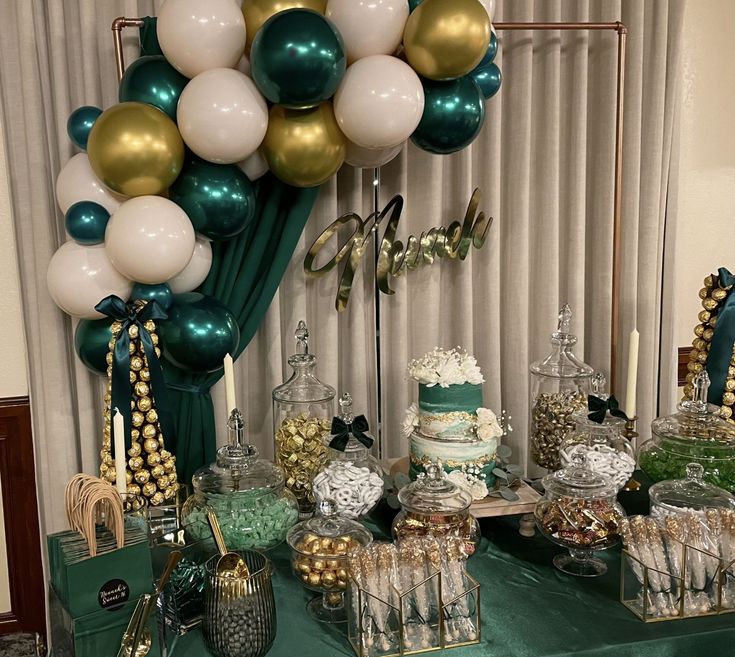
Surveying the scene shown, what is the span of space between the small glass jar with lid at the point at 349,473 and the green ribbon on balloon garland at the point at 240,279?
0.47 metres

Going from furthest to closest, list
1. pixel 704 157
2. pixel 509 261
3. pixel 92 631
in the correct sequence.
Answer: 1. pixel 704 157
2. pixel 509 261
3. pixel 92 631

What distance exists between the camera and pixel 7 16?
1.87 meters

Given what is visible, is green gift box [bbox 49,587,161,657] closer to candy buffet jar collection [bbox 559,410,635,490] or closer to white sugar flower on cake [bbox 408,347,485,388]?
white sugar flower on cake [bbox 408,347,485,388]

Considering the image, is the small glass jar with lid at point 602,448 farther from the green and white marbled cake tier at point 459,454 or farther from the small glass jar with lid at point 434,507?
the small glass jar with lid at point 434,507

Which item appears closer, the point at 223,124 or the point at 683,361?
the point at 223,124

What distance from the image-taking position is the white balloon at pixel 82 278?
5.55 feet

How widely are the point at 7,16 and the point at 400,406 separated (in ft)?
4.77

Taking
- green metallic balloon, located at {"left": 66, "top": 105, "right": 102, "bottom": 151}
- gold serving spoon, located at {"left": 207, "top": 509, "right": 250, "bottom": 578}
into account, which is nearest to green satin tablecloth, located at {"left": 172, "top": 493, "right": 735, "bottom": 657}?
gold serving spoon, located at {"left": 207, "top": 509, "right": 250, "bottom": 578}

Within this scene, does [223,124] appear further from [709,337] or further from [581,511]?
[709,337]

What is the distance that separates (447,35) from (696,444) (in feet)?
3.46

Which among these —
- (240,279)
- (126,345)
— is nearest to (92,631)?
(126,345)

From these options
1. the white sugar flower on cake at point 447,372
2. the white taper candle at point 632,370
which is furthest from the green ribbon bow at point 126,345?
the white taper candle at point 632,370

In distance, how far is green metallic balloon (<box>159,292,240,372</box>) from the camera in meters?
1.74

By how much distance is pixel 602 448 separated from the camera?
1669 mm
